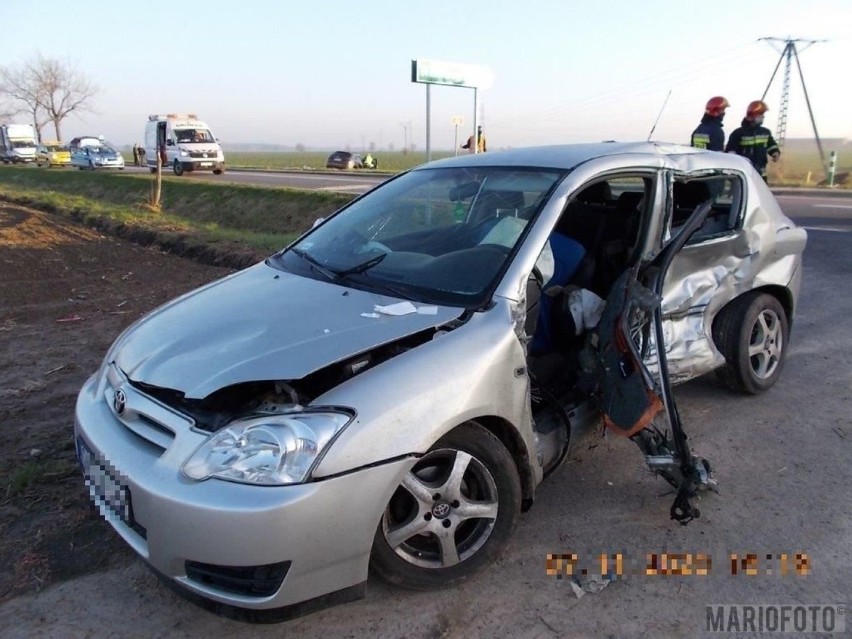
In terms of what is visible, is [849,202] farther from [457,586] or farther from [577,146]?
[457,586]

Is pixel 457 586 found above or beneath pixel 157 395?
beneath

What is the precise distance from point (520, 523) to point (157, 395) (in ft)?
5.47

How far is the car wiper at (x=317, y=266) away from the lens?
329 centimetres

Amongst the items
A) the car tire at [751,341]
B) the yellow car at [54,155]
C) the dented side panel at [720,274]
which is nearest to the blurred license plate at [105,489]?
the dented side panel at [720,274]

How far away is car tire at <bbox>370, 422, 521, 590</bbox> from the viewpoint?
2.45 m

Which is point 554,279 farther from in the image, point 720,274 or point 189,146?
point 189,146

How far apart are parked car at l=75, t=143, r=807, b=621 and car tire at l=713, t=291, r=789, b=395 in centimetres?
4

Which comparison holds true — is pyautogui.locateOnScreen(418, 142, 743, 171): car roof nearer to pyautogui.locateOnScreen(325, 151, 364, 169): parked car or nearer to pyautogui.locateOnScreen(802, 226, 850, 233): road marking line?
pyautogui.locateOnScreen(802, 226, 850, 233): road marking line

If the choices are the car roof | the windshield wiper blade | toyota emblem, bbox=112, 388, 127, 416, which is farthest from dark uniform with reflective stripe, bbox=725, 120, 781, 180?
toyota emblem, bbox=112, 388, 127, 416

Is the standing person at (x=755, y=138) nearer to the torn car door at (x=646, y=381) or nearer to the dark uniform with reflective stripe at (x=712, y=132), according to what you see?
the dark uniform with reflective stripe at (x=712, y=132)

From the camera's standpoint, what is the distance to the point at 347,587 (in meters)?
2.30

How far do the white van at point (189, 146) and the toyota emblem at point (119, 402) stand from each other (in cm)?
2886

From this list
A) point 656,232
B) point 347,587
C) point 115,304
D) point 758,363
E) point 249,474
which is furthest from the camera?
point 115,304

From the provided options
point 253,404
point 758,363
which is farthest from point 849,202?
point 253,404
